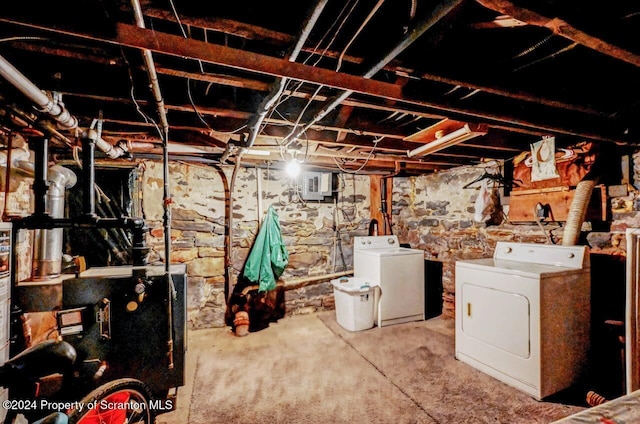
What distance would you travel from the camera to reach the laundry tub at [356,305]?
3.65 m

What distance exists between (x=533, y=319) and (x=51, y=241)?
12.7 ft

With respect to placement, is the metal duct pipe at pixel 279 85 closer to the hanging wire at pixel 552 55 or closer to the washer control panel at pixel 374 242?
the hanging wire at pixel 552 55

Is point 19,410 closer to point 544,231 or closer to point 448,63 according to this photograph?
point 448,63

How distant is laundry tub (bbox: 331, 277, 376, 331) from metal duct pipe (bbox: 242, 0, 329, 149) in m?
2.11

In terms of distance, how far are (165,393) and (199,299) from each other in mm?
1523

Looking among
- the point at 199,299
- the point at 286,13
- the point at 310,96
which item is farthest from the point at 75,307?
the point at 286,13

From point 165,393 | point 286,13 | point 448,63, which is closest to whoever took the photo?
point 286,13

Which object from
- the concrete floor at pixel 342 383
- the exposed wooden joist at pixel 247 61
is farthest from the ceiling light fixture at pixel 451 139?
the concrete floor at pixel 342 383

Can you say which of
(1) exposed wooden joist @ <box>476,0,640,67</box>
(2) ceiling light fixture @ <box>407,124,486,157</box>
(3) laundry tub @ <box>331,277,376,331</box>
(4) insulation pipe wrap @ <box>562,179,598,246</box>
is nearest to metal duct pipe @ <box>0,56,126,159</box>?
(1) exposed wooden joist @ <box>476,0,640,67</box>

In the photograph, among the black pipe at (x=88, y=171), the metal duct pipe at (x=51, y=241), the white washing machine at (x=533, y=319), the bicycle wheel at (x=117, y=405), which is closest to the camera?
the bicycle wheel at (x=117, y=405)

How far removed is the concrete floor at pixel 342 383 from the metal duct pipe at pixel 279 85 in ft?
6.86

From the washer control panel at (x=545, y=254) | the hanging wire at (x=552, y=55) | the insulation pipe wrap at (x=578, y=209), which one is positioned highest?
the hanging wire at (x=552, y=55)

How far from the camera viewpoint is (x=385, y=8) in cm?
141

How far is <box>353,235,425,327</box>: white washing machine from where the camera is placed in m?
3.79
